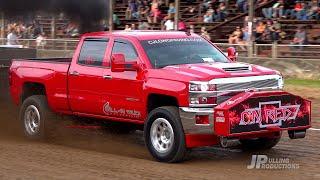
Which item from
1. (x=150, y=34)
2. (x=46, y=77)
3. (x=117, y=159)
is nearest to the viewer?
(x=117, y=159)

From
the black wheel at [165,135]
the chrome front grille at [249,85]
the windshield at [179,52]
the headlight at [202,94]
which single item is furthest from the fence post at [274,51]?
the headlight at [202,94]

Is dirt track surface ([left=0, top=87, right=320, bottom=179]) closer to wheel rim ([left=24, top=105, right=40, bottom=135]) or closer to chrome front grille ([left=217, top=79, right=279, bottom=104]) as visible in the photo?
wheel rim ([left=24, top=105, right=40, bottom=135])

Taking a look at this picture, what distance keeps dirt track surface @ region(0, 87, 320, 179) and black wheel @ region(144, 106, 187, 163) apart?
132 mm

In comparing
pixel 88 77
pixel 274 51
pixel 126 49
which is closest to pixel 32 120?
pixel 88 77

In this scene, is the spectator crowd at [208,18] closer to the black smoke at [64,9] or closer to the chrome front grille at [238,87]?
the black smoke at [64,9]

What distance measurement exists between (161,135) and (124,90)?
0.89 metres

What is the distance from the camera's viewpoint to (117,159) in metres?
8.16

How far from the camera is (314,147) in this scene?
9047mm

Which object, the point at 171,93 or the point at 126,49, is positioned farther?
the point at 126,49

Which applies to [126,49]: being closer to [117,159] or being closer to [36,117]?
[117,159]

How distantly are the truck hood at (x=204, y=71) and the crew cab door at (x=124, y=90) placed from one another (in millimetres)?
363

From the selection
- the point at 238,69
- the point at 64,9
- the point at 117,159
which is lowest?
the point at 117,159

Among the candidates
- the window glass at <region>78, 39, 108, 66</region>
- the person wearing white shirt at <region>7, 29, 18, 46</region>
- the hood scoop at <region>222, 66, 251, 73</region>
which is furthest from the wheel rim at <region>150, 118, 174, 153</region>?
the person wearing white shirt at <region>7, 29, 18, 46</region>

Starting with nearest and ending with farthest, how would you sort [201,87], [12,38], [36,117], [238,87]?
1. [201,87]
2. [238,87]
3. [36,117]
4. [12,38]
